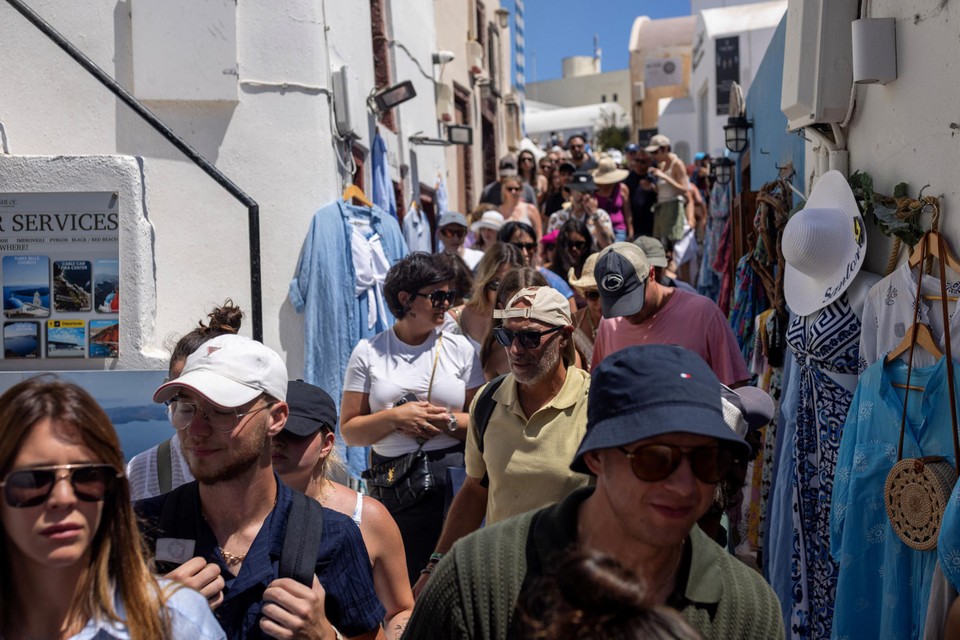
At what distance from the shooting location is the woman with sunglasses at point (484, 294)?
240 inches

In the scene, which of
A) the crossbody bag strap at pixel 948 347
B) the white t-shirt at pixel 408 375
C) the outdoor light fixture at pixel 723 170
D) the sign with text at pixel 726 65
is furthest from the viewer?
the sign with text at pixel 726 65

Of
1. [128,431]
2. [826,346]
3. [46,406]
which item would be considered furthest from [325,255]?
[46,406]

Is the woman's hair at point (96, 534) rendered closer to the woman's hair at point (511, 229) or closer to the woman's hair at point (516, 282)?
the woman's hair at point (516, 282)

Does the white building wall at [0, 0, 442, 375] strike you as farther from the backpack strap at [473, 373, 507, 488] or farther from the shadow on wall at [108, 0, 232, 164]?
the backpack strap at [473, 373, 507, 488]

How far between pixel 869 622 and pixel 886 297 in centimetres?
122

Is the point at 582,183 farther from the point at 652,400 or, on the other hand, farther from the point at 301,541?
the point at 652,400

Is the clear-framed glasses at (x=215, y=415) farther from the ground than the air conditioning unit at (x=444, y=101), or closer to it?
closer to it

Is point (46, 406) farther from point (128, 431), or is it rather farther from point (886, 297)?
point (886, 297)

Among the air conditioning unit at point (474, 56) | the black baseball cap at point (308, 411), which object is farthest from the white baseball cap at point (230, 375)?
the air conditioning unit at point (474, 56)

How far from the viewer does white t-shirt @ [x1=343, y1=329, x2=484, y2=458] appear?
187 inches

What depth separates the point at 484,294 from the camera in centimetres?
619

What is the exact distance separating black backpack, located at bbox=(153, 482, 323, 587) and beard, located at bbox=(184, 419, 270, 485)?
0.08m

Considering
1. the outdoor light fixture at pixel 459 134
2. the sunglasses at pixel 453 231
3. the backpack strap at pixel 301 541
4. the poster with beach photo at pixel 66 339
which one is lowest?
the backpack strap at pixel 301 541

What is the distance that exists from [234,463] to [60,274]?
13.0 feet
